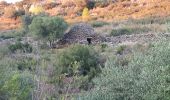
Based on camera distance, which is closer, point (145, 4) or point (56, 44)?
point (56, 44)

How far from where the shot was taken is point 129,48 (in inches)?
1328

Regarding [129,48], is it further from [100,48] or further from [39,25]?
[39,25]

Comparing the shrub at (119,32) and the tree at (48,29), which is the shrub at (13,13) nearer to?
the shrub at (119,32)

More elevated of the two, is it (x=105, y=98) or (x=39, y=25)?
(x=105, y=98)

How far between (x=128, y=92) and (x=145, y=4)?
6511 cm

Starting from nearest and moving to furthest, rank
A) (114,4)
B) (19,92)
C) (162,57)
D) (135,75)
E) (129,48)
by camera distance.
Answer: (162,57) < (135,75) < (19,92) < (129,48) < (114,4)

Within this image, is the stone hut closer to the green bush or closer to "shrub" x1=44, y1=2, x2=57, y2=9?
the green bush

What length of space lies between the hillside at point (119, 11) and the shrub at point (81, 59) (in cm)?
3595

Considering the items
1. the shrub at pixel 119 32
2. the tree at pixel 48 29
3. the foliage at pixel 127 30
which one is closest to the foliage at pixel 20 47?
the tree at pixel 48 29

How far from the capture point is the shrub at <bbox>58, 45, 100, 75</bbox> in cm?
2747

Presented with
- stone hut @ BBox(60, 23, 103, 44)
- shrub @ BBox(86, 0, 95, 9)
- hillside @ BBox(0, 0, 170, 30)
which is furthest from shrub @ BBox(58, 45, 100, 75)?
shrub @ BBox(86, 0, 95, 9)

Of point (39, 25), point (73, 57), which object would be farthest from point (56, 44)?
point (73, 57)

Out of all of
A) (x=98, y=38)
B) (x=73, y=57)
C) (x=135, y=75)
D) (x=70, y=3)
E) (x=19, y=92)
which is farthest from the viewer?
(x=70, y=3)

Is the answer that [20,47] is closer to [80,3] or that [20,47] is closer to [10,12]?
[10,12]
